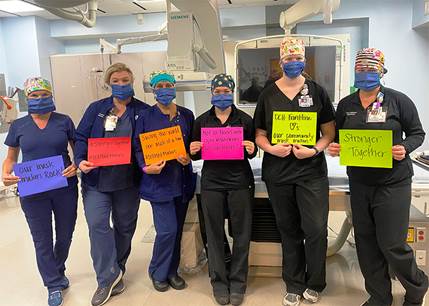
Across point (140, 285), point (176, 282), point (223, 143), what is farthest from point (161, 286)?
Result: point (223, 143)

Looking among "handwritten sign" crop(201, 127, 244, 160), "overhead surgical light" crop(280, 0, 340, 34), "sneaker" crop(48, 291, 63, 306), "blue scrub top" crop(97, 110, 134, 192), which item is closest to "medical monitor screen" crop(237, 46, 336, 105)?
"overhead surgical light" crop(280, 0, 340, 34)

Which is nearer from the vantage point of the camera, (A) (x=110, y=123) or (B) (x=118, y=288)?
(A) (x=110, y=123)

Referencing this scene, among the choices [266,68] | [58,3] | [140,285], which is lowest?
[140,285]

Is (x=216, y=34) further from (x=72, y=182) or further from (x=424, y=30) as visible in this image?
(x=424, y=30)

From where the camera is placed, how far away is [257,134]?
86.1 inches

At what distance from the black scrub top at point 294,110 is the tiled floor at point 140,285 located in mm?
830

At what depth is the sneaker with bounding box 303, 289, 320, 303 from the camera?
226 centimetres

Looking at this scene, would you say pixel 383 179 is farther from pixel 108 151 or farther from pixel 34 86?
pixel 34 86

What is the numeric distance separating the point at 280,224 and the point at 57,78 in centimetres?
502

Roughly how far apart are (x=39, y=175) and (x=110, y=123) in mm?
502

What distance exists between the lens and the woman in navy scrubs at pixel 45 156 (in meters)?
2.20

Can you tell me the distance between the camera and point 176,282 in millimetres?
2523

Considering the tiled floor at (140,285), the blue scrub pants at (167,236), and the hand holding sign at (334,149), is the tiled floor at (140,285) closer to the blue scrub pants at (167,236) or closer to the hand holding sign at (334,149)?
the blue scrub pants at (167,236)

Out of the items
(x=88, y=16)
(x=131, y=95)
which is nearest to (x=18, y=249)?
(x=131, y=95)
